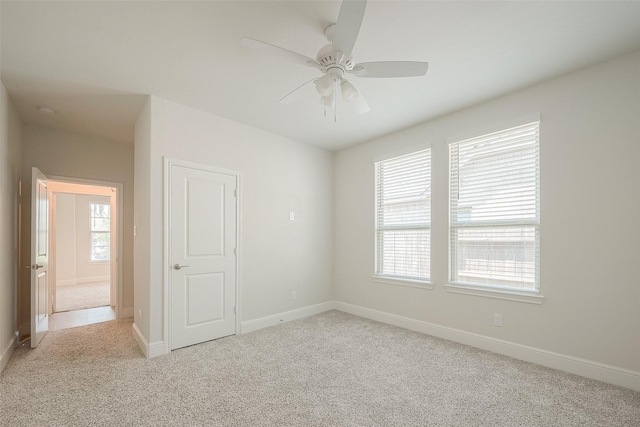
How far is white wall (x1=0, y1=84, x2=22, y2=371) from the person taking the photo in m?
2.87

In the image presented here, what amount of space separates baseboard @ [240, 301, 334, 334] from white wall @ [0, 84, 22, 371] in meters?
2.31

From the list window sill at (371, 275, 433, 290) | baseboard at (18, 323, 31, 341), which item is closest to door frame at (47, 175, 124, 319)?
baseboard at (18, 323, 31, 341)

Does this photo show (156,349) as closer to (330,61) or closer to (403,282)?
(403,282)

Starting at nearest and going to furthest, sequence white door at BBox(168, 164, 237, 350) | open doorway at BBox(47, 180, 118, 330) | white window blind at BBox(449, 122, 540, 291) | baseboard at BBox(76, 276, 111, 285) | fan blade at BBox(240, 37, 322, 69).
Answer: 1. fan blade at BBox(240, 37, 322, 69)
2. white window blind at BBox(449, 122, 540, 291)
3. white door at BBox(168, 164, 237, 350)
4. open doorway at BBox(47, 180, 118, 330)
5. baseboard at BBox(76, 276, 111, 285)

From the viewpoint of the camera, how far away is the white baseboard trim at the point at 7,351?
2747 millimetres

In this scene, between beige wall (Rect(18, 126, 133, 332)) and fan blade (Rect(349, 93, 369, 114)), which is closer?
fan blade (Rect(349, 93, 369, 114))

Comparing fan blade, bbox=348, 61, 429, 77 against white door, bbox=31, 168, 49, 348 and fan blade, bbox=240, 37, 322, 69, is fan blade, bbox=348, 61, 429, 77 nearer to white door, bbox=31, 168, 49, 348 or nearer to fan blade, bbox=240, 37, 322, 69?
fan blade, bbox=240, 37, 322, 69

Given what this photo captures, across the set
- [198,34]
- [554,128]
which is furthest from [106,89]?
[554,128]

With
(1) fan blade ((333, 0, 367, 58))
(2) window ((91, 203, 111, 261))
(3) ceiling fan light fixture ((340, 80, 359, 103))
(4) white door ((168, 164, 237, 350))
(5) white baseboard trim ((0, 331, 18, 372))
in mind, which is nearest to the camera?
(1) fan blade ((333, 0, 367, 58))

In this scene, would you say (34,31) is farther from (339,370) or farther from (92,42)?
(339,370)

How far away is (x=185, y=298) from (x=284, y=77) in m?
2.62

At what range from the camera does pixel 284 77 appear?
2.79m

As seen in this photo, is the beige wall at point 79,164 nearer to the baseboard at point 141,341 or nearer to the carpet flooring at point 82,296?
the baseboard at point 141,341

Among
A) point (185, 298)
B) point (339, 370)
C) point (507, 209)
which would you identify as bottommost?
point (339, 370)
